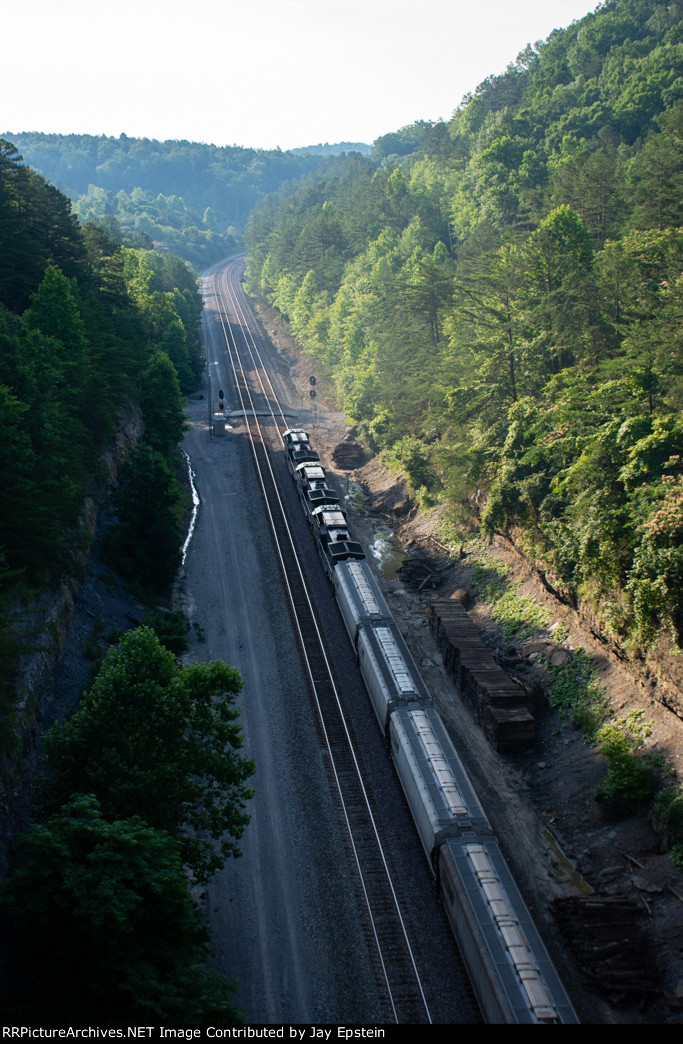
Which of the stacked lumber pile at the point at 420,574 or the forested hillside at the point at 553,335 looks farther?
the stacked lumber pile at the point at 420,574

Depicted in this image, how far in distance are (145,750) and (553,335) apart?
107 feet

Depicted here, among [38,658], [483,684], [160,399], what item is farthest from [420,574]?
[160,399]

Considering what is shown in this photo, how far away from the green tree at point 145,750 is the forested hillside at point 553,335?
54.3 ft

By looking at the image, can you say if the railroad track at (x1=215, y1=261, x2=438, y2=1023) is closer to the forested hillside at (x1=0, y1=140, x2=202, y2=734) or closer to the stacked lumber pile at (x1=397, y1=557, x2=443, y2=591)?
the stacked lumber pile at (x1=397, y1=557, x2=443, y2=591)

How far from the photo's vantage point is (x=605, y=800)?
2372 centimetres

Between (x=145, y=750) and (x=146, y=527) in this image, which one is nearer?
(x=145, y=750)

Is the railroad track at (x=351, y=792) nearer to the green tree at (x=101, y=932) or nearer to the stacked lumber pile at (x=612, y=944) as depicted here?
the stacked lumber pile at (x=612, y=944)

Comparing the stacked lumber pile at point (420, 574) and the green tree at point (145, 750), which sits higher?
the green tree at point (145, 750)

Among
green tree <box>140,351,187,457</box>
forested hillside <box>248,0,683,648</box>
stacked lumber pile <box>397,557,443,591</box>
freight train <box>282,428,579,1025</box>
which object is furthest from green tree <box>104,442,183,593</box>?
forested hillside <box>248,0,683,648</box>

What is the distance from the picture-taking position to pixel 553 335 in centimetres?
3975

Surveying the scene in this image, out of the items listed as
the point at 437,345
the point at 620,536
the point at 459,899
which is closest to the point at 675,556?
the point at 620,536

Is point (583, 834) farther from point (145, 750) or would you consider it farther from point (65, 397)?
point (65, 397)

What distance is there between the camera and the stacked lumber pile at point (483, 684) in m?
28.0

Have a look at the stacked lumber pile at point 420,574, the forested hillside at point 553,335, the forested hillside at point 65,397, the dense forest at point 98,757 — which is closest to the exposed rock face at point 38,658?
the dense forest at point 98,757
